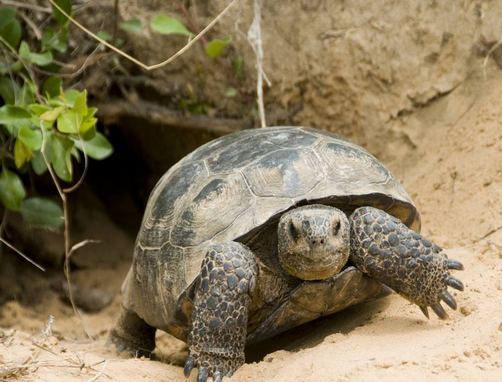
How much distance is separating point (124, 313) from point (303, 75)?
7.79 feet

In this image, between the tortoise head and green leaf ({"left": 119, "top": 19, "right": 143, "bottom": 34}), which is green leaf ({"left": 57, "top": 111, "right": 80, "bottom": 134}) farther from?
the tortoise head

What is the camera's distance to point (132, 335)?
13.8 feet

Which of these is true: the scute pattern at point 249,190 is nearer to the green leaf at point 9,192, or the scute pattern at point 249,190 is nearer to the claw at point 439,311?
the claw at point 439,311

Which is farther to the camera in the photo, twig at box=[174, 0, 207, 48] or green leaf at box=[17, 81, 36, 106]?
twig at box=[174, 0, 207, 48]

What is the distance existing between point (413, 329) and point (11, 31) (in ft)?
10.6

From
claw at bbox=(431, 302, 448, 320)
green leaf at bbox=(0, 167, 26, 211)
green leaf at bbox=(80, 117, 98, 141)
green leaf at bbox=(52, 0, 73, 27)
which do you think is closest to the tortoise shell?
claw at bbox=(431, 302, 448, 320)

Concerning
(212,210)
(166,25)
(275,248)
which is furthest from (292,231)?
(166,25)

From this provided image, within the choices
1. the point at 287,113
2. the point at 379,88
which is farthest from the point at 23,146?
the point at 379,88

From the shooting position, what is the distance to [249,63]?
5301 mm

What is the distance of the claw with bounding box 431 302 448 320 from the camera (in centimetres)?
309

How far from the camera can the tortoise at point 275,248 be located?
297cm

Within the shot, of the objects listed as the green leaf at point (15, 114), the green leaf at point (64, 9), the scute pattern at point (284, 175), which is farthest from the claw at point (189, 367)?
the green leaf at point (64, 9)

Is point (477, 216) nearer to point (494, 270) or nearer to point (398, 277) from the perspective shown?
point (494, 270)

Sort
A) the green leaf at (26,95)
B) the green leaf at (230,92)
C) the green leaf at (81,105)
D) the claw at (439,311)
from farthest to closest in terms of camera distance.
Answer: the green leaf at (230,92) → the green leaf at (26,95) → the green leaf at (81,105) → the claw at (439,311)
